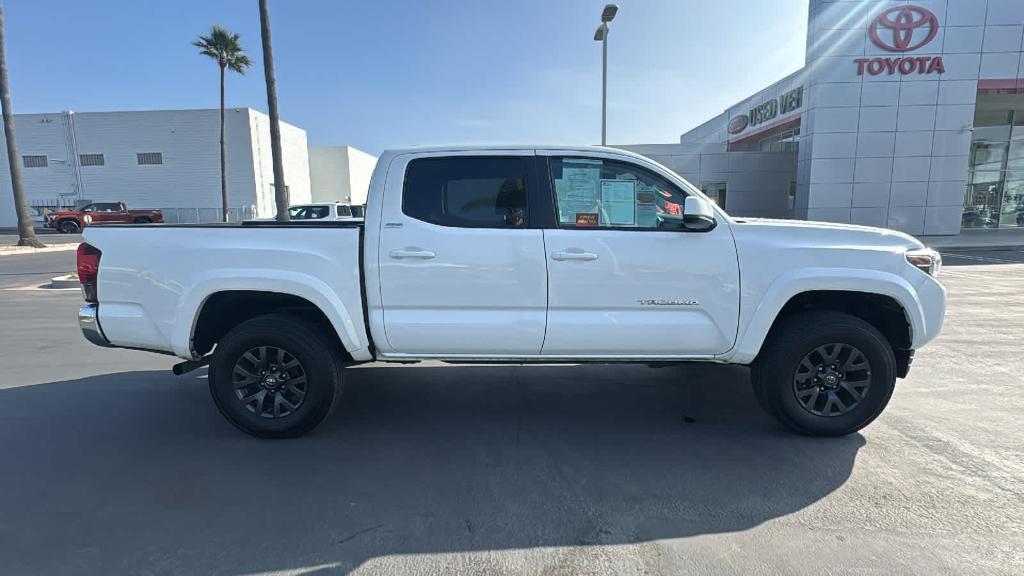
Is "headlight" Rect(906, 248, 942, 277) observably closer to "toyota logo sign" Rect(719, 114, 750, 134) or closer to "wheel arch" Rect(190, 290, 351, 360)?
"wheel arch" Rect(190, 290, 351, 360)

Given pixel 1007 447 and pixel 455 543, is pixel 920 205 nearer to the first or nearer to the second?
pixel 1007 447

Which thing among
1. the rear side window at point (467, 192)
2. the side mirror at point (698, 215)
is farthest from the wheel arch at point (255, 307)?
the side mirror at point (698, 215)

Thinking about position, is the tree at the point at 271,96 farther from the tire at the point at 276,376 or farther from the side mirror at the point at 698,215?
the side mirror at the point at 698,215

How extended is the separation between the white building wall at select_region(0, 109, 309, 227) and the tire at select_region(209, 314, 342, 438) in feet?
117

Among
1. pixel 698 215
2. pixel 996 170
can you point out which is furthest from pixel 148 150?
pixel 996 170

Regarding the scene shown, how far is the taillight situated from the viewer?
350 cm

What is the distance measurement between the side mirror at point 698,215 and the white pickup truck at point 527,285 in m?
0.02

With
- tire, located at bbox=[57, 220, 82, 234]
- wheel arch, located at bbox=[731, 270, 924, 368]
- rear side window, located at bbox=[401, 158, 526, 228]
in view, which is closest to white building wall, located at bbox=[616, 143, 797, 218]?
wheel arch, located at bbox=[731, 270, 924, 368]

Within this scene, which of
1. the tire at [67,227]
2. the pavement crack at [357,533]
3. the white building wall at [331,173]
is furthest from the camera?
the white building wall at [331,173]

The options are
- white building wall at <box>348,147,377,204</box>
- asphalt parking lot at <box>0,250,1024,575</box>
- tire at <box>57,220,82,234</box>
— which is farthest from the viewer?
white building wall at <box>348,147,377,204</box>

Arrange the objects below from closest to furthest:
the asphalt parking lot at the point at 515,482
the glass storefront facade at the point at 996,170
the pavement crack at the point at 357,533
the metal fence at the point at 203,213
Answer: the asphalt parking lot at the point at 515,482 → the pavement crack at the point at 357,533 → the glass storefront facade at the point at 996,170 → the metal fence at the point at 203,213

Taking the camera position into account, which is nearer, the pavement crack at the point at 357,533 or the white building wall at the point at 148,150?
the pavement crack at the point at 357,533

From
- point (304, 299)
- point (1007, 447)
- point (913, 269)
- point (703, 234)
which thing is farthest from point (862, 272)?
point (304, 299)

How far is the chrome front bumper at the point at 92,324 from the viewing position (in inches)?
140
